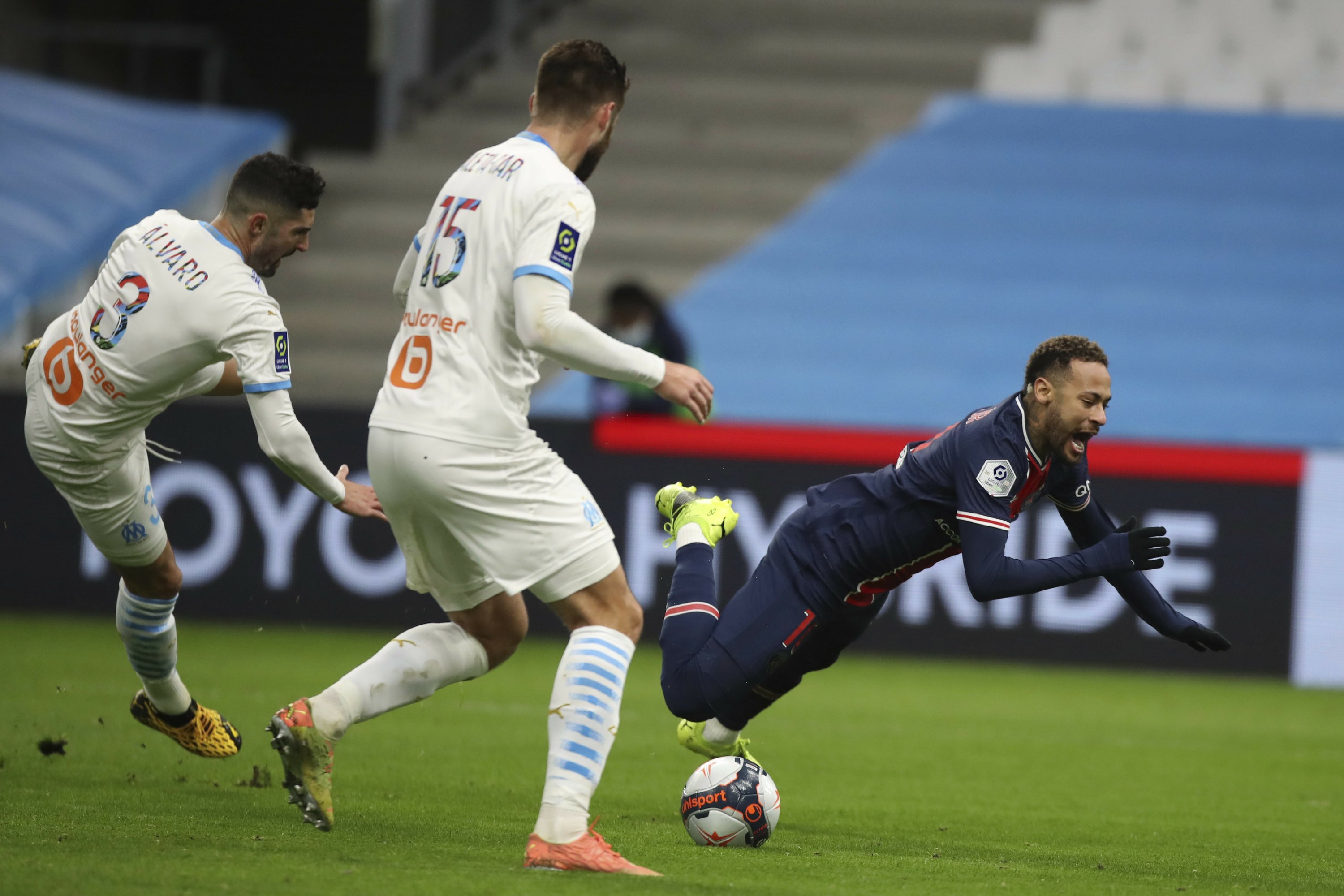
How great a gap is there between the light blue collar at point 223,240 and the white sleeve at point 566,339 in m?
1.32

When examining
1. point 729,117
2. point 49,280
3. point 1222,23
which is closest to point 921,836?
point 49,280

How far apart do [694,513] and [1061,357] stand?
52.4 inches

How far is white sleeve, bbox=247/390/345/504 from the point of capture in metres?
4.44

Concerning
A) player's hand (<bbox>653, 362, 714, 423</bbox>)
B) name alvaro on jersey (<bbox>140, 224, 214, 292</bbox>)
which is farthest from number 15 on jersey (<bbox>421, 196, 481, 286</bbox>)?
name alvaro on jersey (<bbox>140, 224, 214, 292</bbox>)

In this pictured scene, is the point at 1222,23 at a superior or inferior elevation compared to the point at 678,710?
superior

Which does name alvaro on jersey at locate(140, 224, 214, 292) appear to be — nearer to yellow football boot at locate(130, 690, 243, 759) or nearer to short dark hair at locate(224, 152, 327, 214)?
short dark hair at locate(224, 152, 327, 214)

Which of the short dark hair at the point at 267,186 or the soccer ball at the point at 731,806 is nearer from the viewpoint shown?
the soccer ball at the point at 731,806

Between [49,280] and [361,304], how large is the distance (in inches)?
131

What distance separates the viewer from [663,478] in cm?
1029

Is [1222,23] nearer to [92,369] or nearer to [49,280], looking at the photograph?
[49,280]

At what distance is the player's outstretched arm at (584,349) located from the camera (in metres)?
3.81

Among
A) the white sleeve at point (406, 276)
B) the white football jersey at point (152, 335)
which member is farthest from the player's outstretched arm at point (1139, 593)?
the white football jersey at point (152, 335)

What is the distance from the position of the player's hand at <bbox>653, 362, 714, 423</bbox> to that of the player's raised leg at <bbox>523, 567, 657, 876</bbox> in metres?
0.43

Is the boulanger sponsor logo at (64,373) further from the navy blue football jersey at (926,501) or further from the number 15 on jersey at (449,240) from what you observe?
the navy blue football jersey at (926,501)
